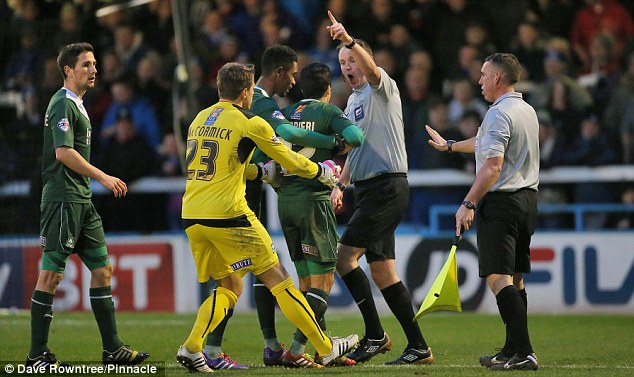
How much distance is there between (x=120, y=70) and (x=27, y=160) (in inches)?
95.8

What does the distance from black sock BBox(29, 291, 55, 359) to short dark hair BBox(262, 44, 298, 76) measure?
93.8 inches

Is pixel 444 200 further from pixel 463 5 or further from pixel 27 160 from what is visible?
pixel 27 160

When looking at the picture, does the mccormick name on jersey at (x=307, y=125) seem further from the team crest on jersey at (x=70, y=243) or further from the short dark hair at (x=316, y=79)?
the team crest on jersey at (x=70, y=243)

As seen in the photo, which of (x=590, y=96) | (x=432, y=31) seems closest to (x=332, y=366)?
(x=590, y=96)

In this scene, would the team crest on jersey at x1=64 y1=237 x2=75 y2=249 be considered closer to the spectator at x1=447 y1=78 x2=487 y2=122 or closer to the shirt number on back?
the shirt number on back

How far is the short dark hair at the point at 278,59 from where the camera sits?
8.51 m

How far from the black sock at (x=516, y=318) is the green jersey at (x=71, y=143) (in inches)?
127

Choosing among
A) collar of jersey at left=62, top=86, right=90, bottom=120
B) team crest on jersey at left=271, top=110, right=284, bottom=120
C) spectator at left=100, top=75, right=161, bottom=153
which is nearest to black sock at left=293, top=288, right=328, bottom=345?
team crest on jersey at left=271, top=110, right=284, bottom=120

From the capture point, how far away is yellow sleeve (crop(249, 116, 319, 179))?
7.60 metres

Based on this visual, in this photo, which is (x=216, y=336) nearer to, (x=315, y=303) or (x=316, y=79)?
(x=315, y=303)

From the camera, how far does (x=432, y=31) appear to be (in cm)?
1551

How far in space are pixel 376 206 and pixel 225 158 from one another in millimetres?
1382

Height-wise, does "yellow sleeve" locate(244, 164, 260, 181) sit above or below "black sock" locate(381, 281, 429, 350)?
above

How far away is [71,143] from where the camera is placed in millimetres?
8156
